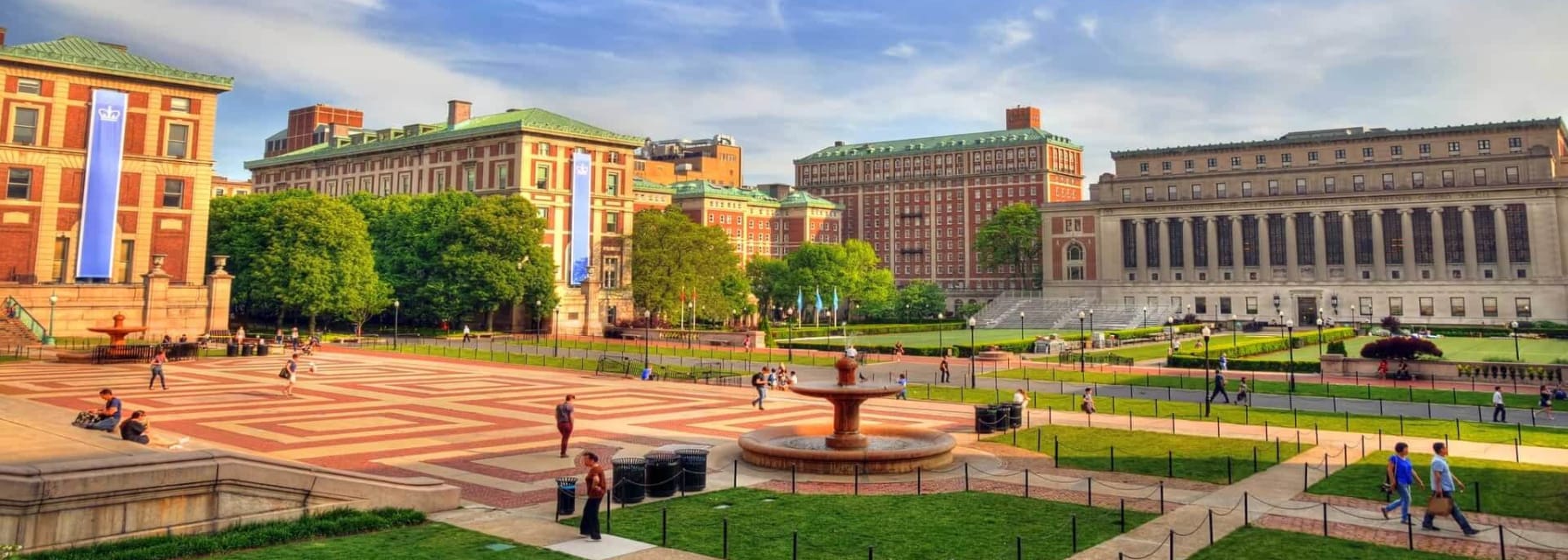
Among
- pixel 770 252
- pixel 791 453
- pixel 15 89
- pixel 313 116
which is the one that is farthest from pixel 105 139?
pixel 770 252

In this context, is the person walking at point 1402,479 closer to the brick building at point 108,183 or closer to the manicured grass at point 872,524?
the manicured grass at point 872,524

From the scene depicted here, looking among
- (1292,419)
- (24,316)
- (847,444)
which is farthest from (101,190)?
(1292,419)

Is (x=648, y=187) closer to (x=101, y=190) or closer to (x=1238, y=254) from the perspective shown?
(x=101, y=190)

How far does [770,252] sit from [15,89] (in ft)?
378

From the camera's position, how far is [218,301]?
60.4m

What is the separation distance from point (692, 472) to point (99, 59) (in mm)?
64088

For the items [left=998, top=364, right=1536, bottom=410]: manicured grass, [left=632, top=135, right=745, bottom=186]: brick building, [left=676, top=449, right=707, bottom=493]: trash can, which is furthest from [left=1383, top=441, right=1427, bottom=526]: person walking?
[left=632, top=135, right=745, bottom=186]: brick building

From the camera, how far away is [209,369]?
140 feet

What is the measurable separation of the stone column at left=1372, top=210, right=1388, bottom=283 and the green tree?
44845 millimetres

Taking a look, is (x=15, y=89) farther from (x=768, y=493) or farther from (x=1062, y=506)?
(x=1062, y=506)

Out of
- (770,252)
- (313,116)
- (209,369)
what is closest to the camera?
(209,369)

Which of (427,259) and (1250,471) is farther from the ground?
(427,259)

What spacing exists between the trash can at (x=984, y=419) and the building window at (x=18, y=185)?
63.9 metres

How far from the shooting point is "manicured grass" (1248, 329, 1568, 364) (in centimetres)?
5688
